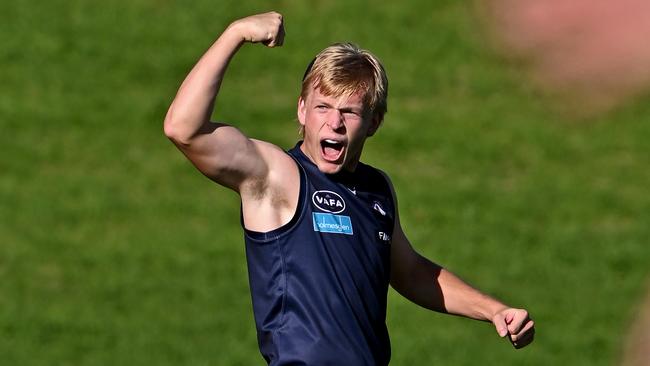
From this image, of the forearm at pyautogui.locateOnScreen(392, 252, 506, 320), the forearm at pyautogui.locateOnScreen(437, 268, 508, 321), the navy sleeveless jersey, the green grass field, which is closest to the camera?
the navy sleeveless jersey

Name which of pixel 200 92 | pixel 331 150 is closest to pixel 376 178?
pixel 331 150

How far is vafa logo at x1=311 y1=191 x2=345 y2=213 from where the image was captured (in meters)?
5.10

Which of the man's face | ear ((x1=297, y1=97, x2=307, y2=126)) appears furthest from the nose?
ear ((x1=297, y1=97, x2=307, y2=126))

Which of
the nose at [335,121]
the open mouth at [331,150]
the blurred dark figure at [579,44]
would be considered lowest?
the open mouth at [331,150]

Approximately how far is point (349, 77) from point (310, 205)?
0.50 meters

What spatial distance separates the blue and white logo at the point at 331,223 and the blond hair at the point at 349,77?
424 millimetres

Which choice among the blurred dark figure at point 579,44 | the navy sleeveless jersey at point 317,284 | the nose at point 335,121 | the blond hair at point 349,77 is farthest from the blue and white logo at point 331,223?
the blurred dark figure at point 579,44

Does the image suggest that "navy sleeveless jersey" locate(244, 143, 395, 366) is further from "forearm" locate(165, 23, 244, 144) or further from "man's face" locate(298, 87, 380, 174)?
"forearm" locate(165, 23, 244, 144)

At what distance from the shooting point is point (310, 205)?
5.07 m

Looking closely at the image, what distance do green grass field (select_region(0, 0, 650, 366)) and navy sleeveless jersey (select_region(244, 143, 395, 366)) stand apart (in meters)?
6.18

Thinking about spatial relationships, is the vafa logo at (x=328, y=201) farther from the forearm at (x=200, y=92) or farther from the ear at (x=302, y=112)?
the forearm at (x=200, y=92)

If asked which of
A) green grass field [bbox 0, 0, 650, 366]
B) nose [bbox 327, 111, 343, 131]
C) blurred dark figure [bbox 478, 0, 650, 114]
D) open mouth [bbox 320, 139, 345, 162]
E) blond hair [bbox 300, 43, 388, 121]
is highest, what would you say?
blurred dark figure [bbox 478, 0, 650, 114]

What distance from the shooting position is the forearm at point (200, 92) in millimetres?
4770

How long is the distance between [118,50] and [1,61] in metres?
1.15
